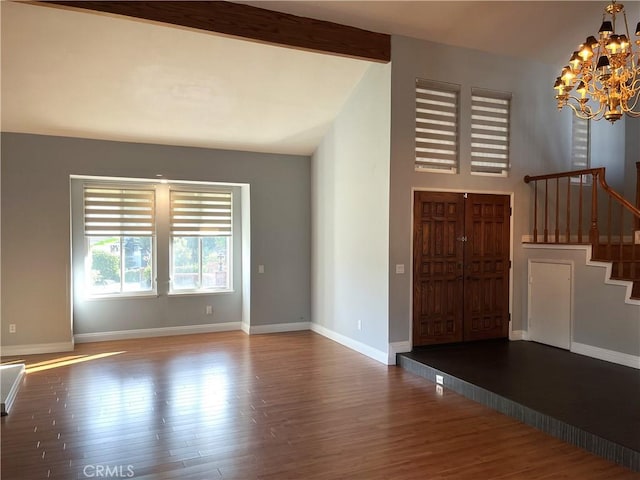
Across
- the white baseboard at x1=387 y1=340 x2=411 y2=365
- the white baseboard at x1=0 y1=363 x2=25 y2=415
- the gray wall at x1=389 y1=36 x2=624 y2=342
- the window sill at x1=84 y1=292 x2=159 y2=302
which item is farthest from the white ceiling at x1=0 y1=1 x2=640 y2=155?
the white baseboard at x1=387 y1=340 x2=411 y2=365

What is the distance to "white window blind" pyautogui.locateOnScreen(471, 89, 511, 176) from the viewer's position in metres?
5.96

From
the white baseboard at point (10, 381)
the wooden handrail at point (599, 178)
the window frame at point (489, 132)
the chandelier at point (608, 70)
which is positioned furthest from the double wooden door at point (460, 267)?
the white baseboard at point (10, 381)

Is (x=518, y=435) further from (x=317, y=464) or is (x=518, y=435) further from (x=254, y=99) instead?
(x=254, y=99)

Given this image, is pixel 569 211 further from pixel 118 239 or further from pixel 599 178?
pixel 118 239

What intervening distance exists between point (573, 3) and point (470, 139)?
1.89m

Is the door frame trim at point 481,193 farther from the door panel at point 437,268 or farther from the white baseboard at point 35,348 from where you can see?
the white baseboard at point 35,348

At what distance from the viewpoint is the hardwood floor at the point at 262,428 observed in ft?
9.80

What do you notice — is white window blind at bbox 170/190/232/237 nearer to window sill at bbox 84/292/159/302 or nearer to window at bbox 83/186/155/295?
window at bbox 83/186/155/295

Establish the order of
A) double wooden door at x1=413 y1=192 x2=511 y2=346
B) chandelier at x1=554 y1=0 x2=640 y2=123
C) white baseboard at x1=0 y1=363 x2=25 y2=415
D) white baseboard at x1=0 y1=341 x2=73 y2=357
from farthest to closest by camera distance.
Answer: white baseboard at x1=0 y1=341 x2=73 y2=357 → double wooden door at x1=413 y1=192 x2=511 y2=346 → white baseboard at x1=0 y1=363 x2=25 y2=415 → chandelier at x1=554 y1=0 x2=640 y2=123

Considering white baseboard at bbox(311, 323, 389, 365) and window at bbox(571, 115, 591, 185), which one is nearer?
white baseboard at bbox(311, 323, 389, 365)

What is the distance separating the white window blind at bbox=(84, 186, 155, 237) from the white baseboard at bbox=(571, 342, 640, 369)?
6183 mm

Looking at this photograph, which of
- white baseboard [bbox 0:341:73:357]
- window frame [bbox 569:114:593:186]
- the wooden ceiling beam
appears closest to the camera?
the wooden ceiling beam

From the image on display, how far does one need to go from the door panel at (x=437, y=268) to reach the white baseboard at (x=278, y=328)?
2465 millimetres

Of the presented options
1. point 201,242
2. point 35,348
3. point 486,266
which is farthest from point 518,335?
point 35,348
